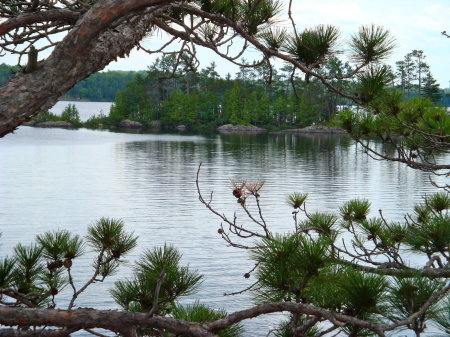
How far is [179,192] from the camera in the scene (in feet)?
81.3

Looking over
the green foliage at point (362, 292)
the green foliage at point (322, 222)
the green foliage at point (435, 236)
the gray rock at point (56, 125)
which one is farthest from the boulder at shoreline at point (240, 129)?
the green foliage at point (362, 292)

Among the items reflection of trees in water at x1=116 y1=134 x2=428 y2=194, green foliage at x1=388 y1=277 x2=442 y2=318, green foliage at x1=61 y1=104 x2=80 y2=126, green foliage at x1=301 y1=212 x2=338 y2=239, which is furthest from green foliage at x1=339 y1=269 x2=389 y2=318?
green foliage at x1=61 y1=104 x2=80 y2=126

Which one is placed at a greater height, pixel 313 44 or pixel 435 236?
pixel 313 44

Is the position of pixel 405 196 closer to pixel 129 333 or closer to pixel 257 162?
pixel 257 162

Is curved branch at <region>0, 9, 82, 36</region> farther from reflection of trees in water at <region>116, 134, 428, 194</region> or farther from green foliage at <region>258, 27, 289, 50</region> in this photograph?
reflection of trees in water at <region>116, 134, 428, 194</region>

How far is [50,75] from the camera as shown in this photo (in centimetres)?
193

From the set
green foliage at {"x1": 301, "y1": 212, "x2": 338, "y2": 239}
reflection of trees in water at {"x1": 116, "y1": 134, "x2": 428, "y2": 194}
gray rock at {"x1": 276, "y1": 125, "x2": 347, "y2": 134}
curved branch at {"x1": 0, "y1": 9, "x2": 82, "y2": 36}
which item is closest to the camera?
curved branch at {"x1": 0, "y1": 9, "x2": 82, "y2": 36}

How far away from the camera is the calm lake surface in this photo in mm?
13883

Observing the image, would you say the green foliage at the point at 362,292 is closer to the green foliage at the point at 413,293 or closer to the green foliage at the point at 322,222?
the green foliage at the point at 413,293

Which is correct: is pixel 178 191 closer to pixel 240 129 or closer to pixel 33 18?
pixel 33 18

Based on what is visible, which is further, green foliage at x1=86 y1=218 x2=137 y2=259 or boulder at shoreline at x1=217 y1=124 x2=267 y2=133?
boulder at shoreline at x1=217 y1=124 x2=267 y2=133

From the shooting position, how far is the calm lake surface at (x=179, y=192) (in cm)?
1388

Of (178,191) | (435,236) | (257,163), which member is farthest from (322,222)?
(257,163)

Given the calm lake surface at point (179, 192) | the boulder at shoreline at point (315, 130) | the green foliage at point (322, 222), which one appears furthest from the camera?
the boulder at shoreline at point (315, 130)
